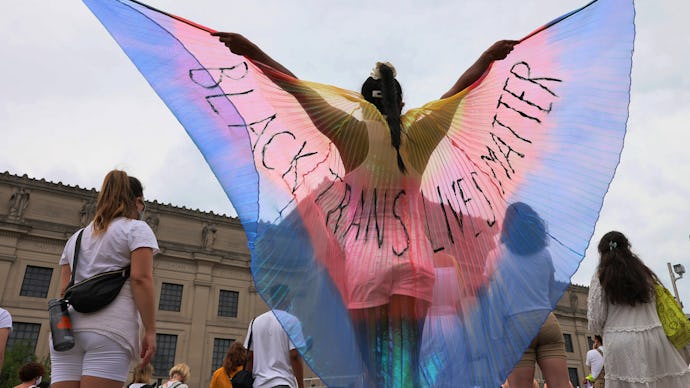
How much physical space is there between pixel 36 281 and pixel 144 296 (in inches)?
1093

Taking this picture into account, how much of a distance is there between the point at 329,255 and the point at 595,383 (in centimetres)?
584

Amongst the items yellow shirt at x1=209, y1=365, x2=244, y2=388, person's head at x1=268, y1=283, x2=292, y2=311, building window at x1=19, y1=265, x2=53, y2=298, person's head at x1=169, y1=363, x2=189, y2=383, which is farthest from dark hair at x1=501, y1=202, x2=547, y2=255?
building window at x1=19, y1=265, x2=53, y2=298

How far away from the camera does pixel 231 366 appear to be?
13.3 ft

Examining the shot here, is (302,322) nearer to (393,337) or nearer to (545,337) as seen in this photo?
(393,337)

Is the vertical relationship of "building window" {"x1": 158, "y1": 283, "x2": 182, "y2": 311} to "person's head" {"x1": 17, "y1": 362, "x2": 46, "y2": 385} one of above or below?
above

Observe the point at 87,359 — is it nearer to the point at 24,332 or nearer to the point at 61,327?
the point at 61,327

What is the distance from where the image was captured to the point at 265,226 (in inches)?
70.2

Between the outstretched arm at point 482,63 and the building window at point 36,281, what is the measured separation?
93.9 feet

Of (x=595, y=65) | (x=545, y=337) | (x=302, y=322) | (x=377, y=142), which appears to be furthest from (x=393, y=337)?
(x=545, y=337)

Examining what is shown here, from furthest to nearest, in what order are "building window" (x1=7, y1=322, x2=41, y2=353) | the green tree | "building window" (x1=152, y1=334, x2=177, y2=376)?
"building window" (x1=152, y1=334, x2=177, y2=376) → "building window" (x1=7, y1=322, x2=41, y2=353) → the green tree

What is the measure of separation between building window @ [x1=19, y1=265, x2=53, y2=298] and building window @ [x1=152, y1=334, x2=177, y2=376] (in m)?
6.58

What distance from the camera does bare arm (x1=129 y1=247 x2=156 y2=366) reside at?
91.8 inches

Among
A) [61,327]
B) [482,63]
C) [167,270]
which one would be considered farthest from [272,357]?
[167,270]

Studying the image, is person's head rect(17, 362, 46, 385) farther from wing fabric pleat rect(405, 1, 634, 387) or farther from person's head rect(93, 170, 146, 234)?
wing fabric pleat rect(405, 1, 634, 387)
